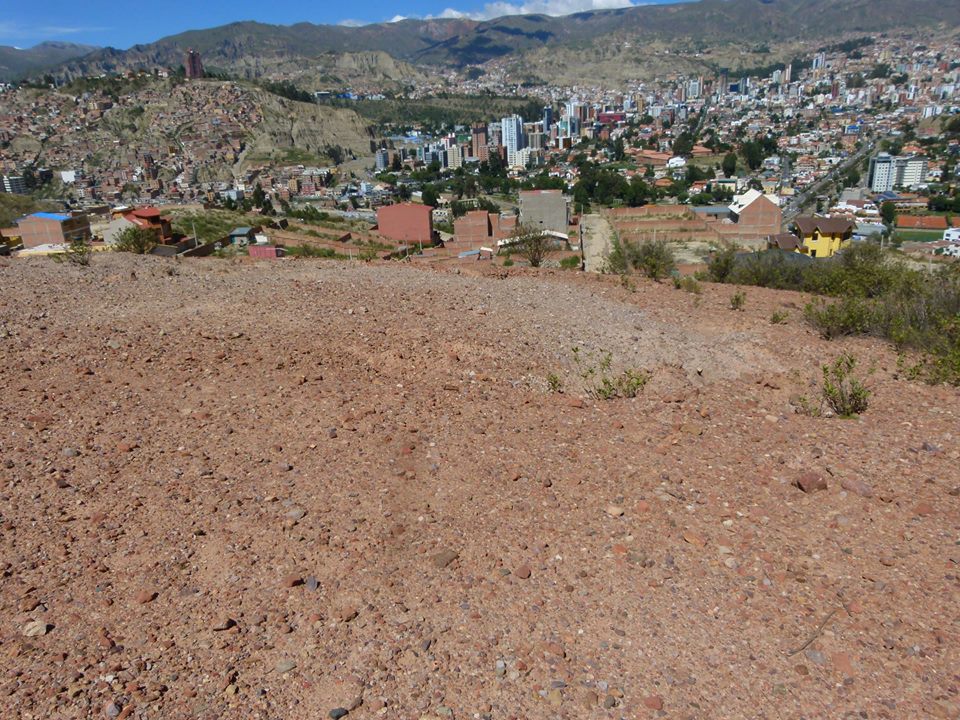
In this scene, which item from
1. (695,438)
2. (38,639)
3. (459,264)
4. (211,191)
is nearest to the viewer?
(38,639)

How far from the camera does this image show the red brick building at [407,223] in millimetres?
25438

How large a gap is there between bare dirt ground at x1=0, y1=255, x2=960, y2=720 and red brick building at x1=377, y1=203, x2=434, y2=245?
2026cm

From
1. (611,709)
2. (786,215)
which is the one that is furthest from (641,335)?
(786,215)

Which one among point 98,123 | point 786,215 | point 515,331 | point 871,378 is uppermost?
point 98,123

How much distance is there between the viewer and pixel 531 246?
41.7 ft

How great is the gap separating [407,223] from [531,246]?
14.3 m

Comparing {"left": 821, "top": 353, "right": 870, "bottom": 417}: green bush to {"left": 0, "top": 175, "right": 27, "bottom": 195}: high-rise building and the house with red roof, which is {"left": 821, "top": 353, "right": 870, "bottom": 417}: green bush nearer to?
the house with red roof

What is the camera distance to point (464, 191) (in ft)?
193

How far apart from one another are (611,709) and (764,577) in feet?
3.26

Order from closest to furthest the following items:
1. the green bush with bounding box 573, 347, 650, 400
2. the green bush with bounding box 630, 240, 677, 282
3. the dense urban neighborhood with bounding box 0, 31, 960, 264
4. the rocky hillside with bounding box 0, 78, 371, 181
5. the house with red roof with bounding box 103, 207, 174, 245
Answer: the green bush with bounding box 573, 347, 650, 400 → the green bush with bounding box 630, 240, 677, 282 → the house with red roof with bounding box 103, 207, 174, 245 → the dense urban neighborhood with bounding box 0, 31, 960, 264 → the rocky hillside with bounding box 0, 78, 371, 181

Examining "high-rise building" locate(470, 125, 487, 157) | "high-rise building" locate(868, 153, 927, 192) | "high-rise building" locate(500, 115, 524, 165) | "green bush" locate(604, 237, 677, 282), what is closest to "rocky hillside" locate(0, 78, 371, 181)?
"high-rise building" locate(470, 125, 487, 157)

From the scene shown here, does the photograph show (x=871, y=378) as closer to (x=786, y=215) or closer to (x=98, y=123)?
(x=786, y=215)

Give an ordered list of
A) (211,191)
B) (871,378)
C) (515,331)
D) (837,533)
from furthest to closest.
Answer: (211,191) → (515,331) → (871,378) → (837,533)

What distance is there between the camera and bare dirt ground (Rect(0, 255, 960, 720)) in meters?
2.33
